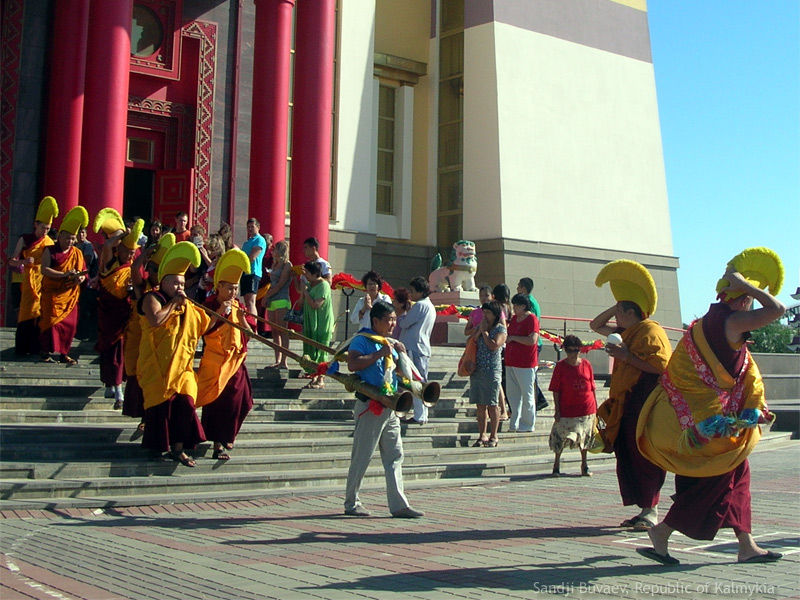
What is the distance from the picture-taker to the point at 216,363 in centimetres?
902

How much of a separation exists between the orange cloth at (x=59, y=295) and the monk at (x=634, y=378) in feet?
22.4

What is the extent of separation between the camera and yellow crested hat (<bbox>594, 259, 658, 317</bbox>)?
7207mm

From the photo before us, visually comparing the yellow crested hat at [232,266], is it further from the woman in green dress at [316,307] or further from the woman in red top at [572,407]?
the woman in red top at [572,407]

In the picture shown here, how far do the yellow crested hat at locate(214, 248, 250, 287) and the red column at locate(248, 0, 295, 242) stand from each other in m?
9.75

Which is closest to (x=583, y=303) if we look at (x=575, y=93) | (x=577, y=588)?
(x=575, y=93)

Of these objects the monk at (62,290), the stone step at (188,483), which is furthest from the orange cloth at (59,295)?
the stone step at (188,483)

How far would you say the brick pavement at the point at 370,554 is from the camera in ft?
17.3

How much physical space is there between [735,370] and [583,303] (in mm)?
20585

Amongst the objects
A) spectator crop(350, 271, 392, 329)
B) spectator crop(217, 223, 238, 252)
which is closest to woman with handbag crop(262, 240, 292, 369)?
spectator crop(217, 223, 238, 252)

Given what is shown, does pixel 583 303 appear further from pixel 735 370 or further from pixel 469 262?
pixel 735 370

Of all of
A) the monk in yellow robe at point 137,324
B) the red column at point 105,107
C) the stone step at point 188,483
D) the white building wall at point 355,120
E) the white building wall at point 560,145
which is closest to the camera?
the stone step at point 188,483

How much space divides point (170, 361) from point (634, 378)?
151 inches

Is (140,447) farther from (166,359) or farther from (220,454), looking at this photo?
(166,359)

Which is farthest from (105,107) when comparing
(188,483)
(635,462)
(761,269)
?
(761,269)
